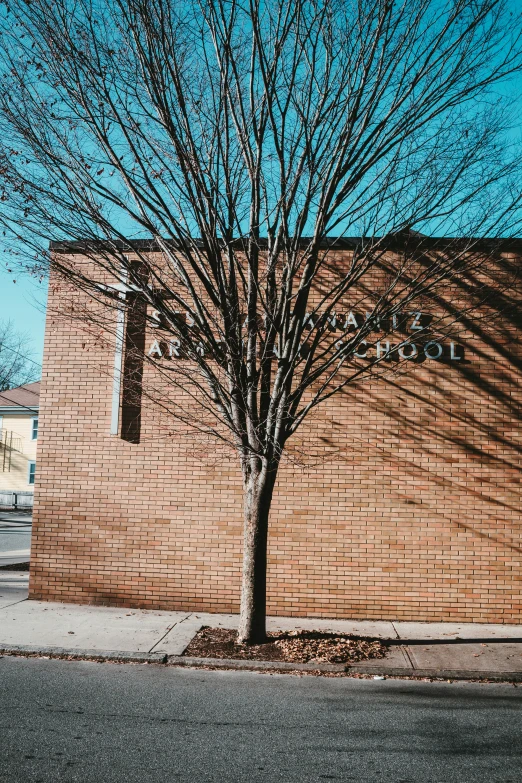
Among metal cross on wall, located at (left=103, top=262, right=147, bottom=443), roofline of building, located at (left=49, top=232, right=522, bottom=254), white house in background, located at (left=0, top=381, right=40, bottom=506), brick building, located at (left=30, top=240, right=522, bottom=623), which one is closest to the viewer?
roofline of building, located at (left=49, top=232, right=522, bottom=254)

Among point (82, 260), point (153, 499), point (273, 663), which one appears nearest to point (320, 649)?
point (273, 663)

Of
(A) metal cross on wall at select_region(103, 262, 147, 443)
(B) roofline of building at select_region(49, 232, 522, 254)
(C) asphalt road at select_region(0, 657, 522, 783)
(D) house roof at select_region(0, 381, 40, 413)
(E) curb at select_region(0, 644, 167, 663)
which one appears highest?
(D) house roof at select_region(0, 381, 40, 413)

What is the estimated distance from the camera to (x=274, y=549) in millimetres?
9242

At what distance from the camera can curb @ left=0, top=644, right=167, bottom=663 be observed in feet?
23.3

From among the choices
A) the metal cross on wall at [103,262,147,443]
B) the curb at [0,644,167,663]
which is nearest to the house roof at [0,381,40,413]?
the metal cross on wall at [103,262,147,443]

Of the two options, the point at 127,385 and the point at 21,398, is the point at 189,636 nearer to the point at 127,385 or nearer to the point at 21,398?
the point at 127,385

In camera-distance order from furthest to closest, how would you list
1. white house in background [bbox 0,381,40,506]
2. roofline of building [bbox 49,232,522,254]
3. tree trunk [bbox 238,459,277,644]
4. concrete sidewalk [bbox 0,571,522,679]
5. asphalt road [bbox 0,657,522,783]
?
white house in background [bbox 0,381,40,506] → roofline of building [bbox 49,232,522,254] → tree trunk [bbox 238,459,277,644] → concrete sidewalk [bbox 0,571,522,679] → asphalt road [bbox 0,657,522,783]

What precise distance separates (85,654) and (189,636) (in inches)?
49.9

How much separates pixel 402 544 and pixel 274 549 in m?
1.76

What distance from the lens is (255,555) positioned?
7656mm

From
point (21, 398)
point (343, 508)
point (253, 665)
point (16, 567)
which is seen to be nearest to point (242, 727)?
point (253, 665)

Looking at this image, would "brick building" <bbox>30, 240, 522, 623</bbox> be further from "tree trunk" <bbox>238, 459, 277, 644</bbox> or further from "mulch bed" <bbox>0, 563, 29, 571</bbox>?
"mulch bed" <bbox>0, 563, 29, 571</bbox>

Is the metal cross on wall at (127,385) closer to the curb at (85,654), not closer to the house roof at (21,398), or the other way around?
the curb at (85,654)

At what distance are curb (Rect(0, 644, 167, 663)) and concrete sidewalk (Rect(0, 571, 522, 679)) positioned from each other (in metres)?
0.01
